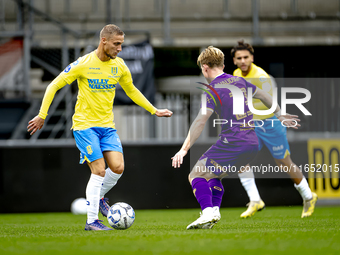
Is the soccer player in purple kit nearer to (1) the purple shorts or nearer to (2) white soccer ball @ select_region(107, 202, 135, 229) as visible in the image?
(1) the purple shorts

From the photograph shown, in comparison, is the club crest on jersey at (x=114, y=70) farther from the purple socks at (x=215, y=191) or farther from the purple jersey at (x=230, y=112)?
the purple socks at (x=215, y=191)

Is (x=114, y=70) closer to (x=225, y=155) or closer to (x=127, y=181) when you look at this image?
(x=225, y=155)

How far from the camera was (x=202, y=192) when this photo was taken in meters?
5.03

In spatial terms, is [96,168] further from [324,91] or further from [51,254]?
[324,91]

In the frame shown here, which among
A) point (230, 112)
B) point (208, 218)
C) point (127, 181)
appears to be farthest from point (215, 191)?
point (127, 181)

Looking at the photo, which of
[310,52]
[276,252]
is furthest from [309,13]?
[276,252]

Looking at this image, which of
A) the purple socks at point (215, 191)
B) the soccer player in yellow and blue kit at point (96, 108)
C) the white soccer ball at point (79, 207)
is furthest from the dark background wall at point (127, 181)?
the purple socks at point (215, 191)

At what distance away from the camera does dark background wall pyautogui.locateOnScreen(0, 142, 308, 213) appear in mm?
9078

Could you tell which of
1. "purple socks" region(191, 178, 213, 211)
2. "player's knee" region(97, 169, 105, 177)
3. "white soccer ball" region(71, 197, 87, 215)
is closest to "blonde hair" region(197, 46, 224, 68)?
"purple socks" region(191, 178, 213, 211)

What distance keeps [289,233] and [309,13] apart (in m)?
12.5

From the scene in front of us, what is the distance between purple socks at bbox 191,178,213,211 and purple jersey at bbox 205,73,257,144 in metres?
0.47

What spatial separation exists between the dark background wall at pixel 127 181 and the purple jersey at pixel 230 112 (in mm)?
4253

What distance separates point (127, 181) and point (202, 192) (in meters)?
4.39

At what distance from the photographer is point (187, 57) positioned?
13750mm
